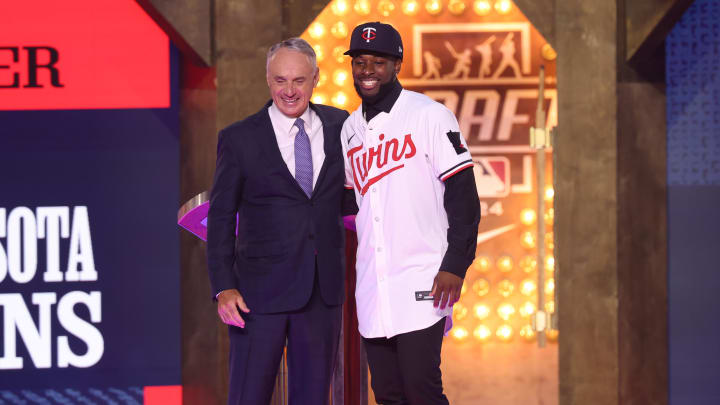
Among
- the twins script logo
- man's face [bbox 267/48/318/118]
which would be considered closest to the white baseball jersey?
the twins script logo

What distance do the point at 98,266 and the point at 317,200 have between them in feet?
7.91

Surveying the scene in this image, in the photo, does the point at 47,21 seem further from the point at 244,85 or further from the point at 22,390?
the point at 22,390

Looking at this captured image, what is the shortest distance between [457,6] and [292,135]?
2.48 meters

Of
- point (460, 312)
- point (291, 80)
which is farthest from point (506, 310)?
point (291, 80)

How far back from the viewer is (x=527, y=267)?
4.57m

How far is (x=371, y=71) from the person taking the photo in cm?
231

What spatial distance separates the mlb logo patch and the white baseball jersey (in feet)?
7.61

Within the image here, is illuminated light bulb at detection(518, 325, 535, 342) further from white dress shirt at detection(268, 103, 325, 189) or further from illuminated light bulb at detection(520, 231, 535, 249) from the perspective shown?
white dress shirt at detection(268, 103, 325, 189)

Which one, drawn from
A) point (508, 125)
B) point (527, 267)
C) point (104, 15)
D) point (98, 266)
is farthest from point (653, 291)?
point (104, 15)

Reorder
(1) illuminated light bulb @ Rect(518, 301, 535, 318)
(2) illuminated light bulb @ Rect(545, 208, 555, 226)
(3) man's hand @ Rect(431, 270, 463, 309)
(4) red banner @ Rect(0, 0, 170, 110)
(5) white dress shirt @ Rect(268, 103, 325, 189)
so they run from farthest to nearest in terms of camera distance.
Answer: (1) illuminated light bulb @ Rect(518, 301, 535, 318)
(2) illuminated light bulb @ Rect(545, 208, 555, 226)
(4) red banner @ Rect(0, 0, 170, 110)
(5) white dress shirt @ Rect(268, 103, 325, 189)
(3) man's hand @ Rect(431, 270, 463, 309)

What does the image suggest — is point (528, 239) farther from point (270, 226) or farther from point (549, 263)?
point (270, 226)

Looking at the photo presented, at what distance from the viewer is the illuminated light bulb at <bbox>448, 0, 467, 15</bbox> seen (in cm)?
458

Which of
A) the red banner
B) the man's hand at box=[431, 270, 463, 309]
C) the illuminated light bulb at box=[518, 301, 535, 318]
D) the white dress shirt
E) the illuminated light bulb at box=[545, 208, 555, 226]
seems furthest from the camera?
the illuminated light bulb at box=[518, 301, 535, 318]

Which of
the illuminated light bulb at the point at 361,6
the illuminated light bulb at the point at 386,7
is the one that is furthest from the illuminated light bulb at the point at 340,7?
the illuminated light bulb at the point at 386,7
